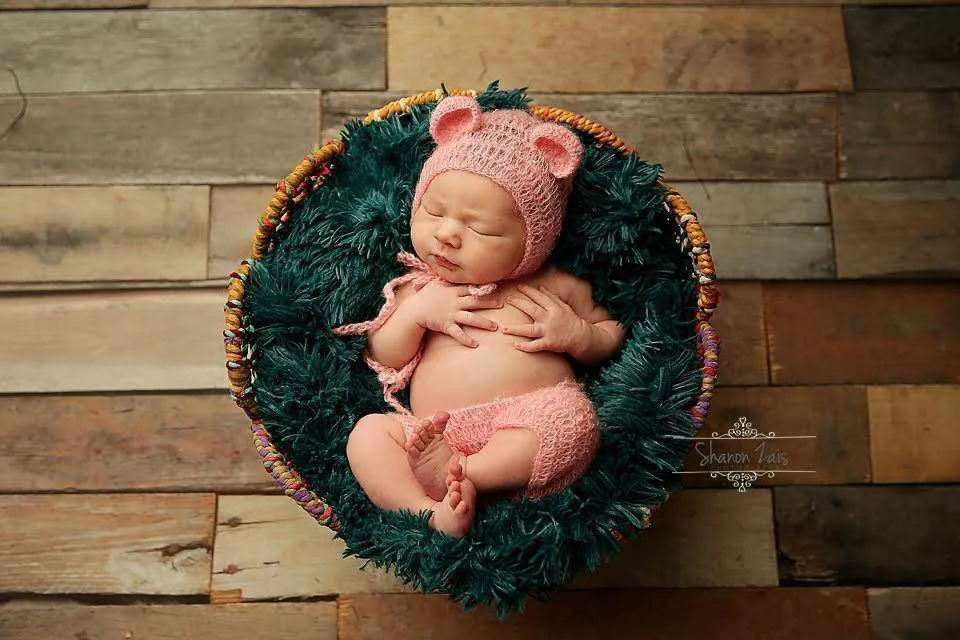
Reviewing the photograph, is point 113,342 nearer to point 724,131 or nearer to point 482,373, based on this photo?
point 482,373

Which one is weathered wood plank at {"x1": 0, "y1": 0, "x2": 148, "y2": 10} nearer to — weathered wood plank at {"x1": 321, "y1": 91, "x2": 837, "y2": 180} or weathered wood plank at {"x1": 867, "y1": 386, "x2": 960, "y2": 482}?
weathered wood plank at {"x1": 321, "y1": 91, "x2": 837, "y2": 180}

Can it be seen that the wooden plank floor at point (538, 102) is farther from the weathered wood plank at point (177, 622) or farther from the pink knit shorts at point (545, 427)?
the pink knit shorts at point (545, 427)

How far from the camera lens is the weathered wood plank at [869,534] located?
1612 mm

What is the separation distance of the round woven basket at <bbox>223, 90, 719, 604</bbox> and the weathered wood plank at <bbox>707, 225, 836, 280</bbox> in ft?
1.15

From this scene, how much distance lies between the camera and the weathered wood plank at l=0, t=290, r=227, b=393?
1.67 m

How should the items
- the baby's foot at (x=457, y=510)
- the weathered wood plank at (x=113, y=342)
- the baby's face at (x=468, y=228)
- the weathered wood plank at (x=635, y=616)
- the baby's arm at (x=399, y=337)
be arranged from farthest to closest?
the weathered wood plank at (x=113, y=342) < the weathered wood plank at (x=635, y=616) < the baby's arm at (x=399, y=337) < the baby's face at (x=468, y=228) < the baby's foot at (x=457, y=510)

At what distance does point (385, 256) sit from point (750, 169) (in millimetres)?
810

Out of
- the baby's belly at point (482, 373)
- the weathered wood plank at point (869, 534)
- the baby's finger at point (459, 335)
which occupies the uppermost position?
Result: the baby's finger at point (459, 335)

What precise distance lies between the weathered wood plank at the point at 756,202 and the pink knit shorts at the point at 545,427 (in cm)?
59

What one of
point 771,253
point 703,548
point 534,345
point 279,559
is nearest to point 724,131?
point 771,253

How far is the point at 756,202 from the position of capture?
5.76 ft

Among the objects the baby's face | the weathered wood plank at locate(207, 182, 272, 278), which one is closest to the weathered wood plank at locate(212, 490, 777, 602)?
the weathered wood plank at locate(207, 182, 272, 278)

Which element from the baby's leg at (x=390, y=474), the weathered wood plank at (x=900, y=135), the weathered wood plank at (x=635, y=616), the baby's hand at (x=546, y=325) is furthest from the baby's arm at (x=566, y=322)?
the weathered wood plank at (x=900, y=135)
